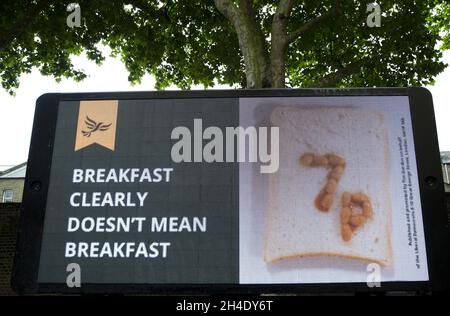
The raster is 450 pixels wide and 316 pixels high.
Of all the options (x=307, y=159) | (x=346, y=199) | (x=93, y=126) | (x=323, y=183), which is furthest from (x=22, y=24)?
(x=346, y=199)

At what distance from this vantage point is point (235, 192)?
9.32ft

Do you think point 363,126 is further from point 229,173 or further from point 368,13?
point 368,13

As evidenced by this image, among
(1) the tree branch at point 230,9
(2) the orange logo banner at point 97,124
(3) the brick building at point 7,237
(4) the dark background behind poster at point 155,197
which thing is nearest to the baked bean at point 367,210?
(4) the dark background behind poster at point 155,197

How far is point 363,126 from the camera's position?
290 centimetres

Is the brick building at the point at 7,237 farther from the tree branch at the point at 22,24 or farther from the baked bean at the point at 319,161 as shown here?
the baked bean at the point at 319,161

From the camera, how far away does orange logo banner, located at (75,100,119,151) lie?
294 cm

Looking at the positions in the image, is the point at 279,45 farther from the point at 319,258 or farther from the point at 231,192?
the point at 319,258

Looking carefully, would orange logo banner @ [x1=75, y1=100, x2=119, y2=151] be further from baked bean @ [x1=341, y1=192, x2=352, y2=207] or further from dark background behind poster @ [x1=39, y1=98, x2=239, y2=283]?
baked bean @ [x1=341, y1=192, x2=352, y2=207]

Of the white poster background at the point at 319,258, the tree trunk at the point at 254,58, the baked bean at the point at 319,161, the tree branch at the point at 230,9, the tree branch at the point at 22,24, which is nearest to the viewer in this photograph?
the white poster background at the point at 319,258

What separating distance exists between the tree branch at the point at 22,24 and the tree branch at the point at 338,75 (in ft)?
23.8

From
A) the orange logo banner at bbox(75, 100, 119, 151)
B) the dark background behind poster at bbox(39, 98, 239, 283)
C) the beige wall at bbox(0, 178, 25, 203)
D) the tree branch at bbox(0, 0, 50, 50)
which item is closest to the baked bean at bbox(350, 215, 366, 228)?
the dark background behind poster at bbox(39, 98, 239, 283)

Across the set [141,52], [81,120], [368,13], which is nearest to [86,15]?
[141,52]

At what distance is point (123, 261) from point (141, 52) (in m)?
11.7

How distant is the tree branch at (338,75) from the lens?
11094 mm
